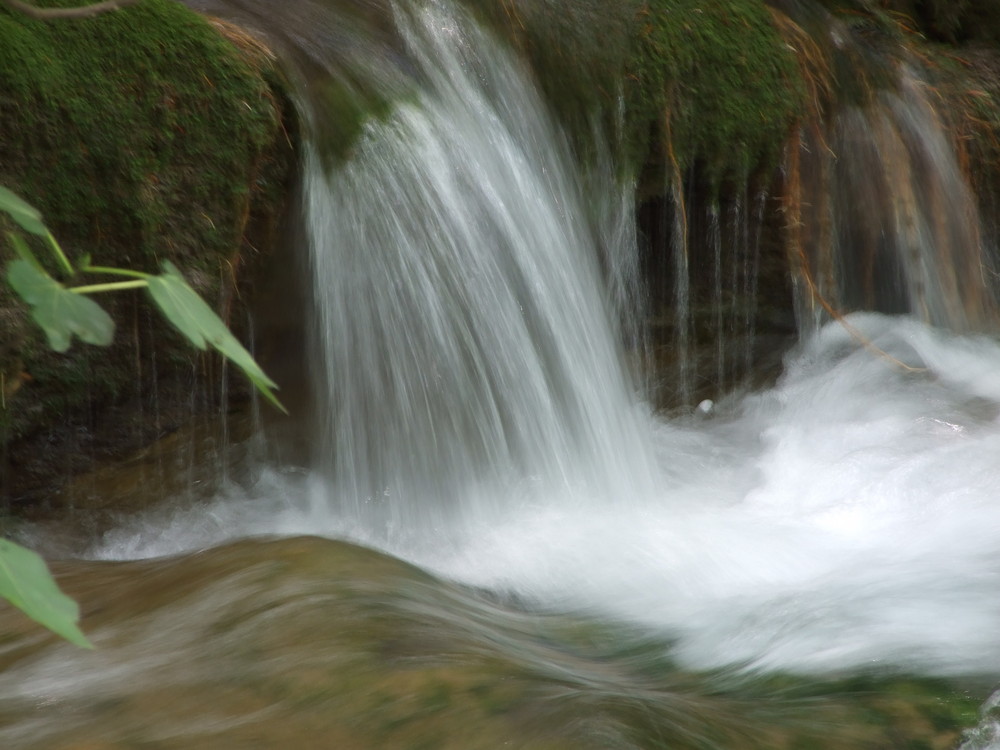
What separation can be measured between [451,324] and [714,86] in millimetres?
1815

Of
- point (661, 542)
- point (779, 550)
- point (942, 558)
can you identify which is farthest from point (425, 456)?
point (942, 558)

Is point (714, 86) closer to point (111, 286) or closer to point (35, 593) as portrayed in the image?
point (111, 286)

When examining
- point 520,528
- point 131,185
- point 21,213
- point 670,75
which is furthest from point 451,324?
point 21,213

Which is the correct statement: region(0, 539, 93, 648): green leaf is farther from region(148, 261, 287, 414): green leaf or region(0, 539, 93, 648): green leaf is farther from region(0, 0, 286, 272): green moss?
region(0, 0, 286, 272): green moss

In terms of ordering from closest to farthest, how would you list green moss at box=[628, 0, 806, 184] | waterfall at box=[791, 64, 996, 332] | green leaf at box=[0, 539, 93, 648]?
green leaf at box=[0, 539, 93, 648] → green moss at box=[628, 0, 806, 184] → waterfall at box=[791, 64, 996, 332]

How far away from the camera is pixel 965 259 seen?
525cm

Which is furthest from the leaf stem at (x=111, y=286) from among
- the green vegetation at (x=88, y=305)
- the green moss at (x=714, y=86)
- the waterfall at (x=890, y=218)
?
the waterfall at (x=890, y=218)

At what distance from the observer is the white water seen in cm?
288

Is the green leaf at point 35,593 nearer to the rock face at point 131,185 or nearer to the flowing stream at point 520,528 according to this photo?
the flowing stream at point 520,528

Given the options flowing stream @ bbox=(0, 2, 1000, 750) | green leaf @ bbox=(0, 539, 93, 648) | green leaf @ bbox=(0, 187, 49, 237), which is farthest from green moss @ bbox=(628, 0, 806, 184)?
green leaf @ bbox=(0, 539, 93, 648)

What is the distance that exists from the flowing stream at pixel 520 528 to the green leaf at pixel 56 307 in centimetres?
74

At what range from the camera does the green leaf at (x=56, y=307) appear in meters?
1.04

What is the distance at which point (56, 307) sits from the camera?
1058 mm

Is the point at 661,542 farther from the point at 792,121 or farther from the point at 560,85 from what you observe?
the point at 792,121
